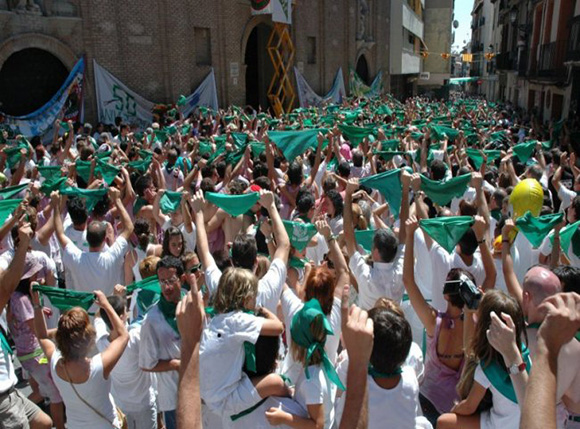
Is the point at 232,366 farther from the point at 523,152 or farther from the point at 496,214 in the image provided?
the point at 523,152

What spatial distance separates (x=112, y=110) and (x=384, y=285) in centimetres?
1424

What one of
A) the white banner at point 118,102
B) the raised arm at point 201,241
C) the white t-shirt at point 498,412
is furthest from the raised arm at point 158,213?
the white banner at point 118,102

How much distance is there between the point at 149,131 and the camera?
11.0 m

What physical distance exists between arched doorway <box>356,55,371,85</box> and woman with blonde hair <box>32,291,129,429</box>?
106 ft

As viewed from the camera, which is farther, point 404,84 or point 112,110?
point 404,84

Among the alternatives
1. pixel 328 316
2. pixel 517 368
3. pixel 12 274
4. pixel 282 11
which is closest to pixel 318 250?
pixel 328 316

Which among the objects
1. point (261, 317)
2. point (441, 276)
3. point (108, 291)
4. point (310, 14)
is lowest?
point (108, 291)

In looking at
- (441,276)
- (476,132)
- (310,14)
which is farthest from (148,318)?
(310,14)

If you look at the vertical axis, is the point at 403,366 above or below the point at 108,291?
above

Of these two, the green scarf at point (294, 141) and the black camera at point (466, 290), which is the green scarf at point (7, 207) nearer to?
the black camera at point (466, 290)

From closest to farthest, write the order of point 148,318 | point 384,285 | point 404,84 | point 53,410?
point 148,318
point 384,285
point 53,410
point 404,84

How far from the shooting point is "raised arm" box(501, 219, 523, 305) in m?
3.71

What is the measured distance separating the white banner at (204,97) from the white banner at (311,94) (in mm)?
6048

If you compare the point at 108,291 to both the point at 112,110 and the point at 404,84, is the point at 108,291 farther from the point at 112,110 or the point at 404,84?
the point at 404,84
